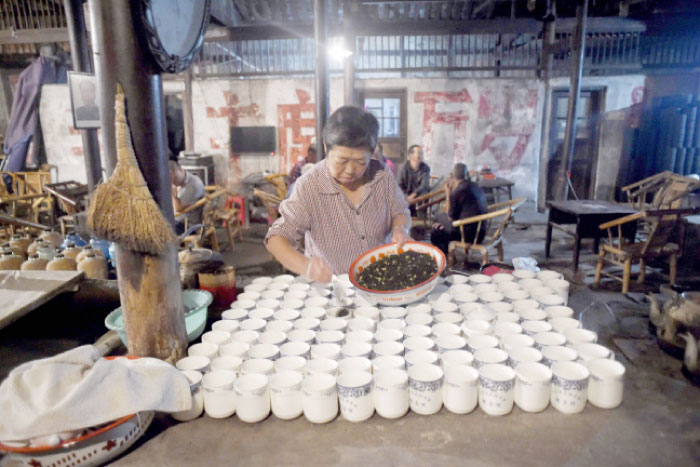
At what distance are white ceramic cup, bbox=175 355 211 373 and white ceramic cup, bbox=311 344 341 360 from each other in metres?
0.42

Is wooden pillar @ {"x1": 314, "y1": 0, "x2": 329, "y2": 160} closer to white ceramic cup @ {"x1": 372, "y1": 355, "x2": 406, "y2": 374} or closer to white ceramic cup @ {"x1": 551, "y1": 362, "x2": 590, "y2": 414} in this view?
white ceramic cup @ {"x1": 372, "y1": 355, "x2": 406, "y2": 374}

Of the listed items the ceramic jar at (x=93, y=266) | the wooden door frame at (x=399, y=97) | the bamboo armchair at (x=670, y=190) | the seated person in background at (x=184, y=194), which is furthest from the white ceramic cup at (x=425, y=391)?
the wooden door frame at (x=399, y=97)

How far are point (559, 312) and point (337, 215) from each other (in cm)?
124

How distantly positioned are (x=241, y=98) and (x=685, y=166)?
8.94 metres

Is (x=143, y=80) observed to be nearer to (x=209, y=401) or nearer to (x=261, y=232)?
(x=209, y=401)

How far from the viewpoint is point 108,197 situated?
1717 mm

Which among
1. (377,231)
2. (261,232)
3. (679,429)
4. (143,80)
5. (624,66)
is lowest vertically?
(261,232)

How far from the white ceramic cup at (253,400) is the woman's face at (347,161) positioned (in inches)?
43.1

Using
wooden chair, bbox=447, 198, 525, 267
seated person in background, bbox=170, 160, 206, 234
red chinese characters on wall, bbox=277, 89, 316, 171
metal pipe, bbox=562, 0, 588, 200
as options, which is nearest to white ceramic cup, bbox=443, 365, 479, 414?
wooden chair, bbox=447, 198, 525, 267

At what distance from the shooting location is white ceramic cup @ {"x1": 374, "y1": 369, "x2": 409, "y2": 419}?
1636mm

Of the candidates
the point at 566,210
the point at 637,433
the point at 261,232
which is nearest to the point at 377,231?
the point at 637,433

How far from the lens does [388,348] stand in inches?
74.9

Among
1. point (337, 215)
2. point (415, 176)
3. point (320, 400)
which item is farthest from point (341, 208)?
point (415, 176)

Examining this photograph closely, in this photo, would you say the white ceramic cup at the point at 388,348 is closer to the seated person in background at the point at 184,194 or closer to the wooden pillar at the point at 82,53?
the seated person in background at the point at 184,194
